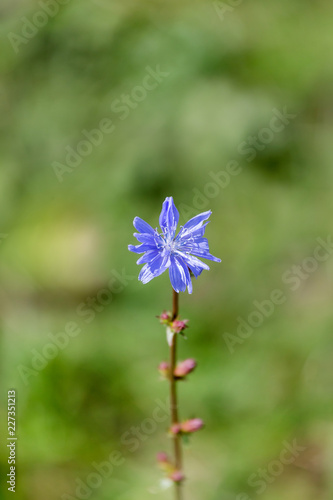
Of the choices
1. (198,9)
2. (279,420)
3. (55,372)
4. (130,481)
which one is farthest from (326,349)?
(198,9)

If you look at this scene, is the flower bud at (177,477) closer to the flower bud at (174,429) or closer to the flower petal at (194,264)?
the flower bud at (174,429)

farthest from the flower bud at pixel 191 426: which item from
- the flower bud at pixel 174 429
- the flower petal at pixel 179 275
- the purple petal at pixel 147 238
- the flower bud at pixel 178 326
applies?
the purple petal at pixel 147 238

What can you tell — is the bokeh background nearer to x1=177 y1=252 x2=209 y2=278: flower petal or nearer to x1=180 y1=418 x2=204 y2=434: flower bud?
x1=180 y1=418 x2=204 y2=434: flower bud

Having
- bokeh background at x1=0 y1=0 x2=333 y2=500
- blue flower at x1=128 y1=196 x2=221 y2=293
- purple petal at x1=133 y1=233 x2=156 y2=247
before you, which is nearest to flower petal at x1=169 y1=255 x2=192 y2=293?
blue flower at x1=128 y1=196 x2=221 y2=293

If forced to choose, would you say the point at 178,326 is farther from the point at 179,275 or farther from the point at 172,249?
the point at 172,249

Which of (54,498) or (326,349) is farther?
(326,349)

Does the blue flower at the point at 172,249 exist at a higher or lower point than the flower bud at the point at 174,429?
higher

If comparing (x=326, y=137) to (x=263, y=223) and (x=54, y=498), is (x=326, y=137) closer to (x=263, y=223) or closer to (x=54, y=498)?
(x=263, y=223)

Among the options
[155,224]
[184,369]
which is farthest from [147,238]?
[155,224]
